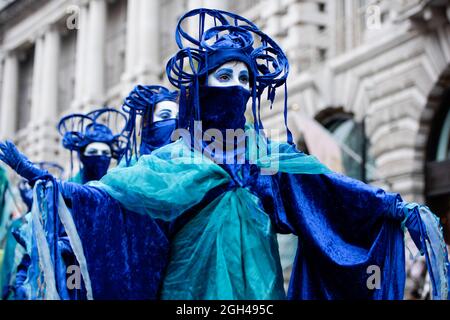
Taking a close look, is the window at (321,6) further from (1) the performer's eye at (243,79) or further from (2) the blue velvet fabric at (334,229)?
(2) the blue velvet fabric at (334,229)

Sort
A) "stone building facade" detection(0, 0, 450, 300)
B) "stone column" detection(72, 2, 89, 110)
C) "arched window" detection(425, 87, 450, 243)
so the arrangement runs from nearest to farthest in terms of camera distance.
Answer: "arched window" detection(425, 87, 450, 243) → "stone building facade" detection(0, 0, 450, 300) → "stone column" detection(72, 2, 89, 110)

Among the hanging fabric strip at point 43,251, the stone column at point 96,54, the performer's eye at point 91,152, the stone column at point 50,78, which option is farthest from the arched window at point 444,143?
the stone column at point 50,78

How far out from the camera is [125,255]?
5.49 metres

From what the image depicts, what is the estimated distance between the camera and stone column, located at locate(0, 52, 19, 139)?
4025cm

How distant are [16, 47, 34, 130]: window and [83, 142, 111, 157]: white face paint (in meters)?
31.7

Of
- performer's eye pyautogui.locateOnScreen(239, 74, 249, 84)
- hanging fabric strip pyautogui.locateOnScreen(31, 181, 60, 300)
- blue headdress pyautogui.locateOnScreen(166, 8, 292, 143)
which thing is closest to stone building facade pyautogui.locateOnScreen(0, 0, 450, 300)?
blue headdress pyautogui.locateOnScreen(166, 8, 292, 143)

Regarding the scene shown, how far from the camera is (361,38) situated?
64.0 ft

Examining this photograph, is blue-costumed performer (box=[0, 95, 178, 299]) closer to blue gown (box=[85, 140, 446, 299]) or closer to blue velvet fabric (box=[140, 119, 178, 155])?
blue gown (box=[85, 140, 446, 299])

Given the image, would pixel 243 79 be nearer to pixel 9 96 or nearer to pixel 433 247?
pixel 433 247

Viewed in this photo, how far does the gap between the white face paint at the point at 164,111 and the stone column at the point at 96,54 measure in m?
25.3

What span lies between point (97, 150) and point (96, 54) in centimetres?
2457

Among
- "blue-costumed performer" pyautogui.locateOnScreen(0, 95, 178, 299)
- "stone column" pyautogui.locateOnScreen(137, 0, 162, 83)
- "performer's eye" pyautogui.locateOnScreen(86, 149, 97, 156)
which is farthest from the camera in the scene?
"stone column" pyautogui.locateOnScreen(137, 0, 162, 83)

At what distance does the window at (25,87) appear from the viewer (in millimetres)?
40844

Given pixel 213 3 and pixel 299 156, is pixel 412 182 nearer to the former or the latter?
pixel 213 3
